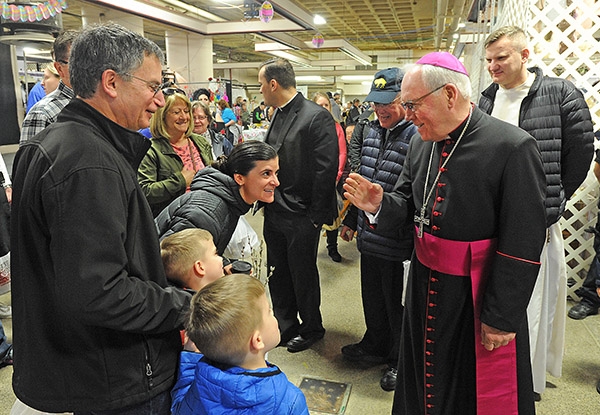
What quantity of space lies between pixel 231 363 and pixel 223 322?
11cm

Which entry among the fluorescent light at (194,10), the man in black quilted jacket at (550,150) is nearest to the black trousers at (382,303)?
the man in black quilted jacket at (550,150)

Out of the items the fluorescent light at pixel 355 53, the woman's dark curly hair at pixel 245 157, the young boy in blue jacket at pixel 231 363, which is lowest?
the young boy in blue jacket at pixel 231 363

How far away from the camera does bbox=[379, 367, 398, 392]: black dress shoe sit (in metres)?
2.54

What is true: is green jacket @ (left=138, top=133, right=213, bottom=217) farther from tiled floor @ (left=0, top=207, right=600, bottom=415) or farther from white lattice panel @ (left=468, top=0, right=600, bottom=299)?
white lattice panel @ (left=468, top=0, right=600, bottom=299)

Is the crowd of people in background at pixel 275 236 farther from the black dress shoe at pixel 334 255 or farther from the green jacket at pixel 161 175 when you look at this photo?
the black dress shoe at pixel 334 255

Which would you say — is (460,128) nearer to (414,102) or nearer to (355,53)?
(414,102)

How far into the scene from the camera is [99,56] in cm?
104

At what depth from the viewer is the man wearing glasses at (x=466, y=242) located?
1499 millimetres

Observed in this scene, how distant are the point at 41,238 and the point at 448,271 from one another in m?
1.26

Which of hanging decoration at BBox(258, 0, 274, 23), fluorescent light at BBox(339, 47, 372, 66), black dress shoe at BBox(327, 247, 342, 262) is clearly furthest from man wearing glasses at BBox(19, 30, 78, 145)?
fluorescent light at BBox(339, 47, 372, 66)

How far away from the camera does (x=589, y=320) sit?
3.38 m

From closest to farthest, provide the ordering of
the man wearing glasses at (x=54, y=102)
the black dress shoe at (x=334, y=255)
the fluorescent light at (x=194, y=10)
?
the man wearing glasses at (x=54, y=102), the black dress shoe at (x=334, y=255), the fluorescent light at (x=194, y=10)

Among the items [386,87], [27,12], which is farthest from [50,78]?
[386,87]

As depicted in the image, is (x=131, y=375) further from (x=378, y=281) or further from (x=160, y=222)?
(x=378, y=281)
